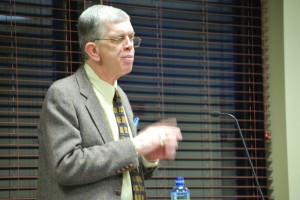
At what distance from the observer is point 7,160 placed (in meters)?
3.14

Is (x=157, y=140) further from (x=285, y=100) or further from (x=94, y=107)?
(x=285, y=100)

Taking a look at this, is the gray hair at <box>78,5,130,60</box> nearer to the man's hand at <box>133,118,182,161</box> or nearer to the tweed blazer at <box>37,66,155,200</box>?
the tweed blazer at <box>37,66,155,200</box>

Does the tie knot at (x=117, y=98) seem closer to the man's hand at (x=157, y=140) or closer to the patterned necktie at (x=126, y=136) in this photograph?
the patterned necktie at (x=126, y=136)

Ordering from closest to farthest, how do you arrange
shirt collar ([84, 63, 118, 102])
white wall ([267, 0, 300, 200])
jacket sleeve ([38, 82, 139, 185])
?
jacket sleeve ([38, 82, 139, 185]) → shirt collar ([84, 63, 118, 102]) → white wall ([267, 0, 300, 200])

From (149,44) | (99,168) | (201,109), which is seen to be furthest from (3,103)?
(99,168)

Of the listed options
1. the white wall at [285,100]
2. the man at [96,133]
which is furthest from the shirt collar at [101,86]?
the white wall at [285,100]

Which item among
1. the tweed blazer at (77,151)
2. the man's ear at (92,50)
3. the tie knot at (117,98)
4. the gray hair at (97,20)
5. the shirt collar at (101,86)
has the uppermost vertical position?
the gray hair at (97,20)

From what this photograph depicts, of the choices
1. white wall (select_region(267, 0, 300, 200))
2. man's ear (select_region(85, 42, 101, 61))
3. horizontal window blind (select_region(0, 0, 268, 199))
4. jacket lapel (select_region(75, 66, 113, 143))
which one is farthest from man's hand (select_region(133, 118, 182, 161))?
white wall (select_region(267, 0, 300, 200))

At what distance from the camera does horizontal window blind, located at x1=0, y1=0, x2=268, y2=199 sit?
3.16 m

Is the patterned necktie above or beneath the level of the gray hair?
beneath

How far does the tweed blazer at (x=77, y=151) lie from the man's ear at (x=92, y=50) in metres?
0.14

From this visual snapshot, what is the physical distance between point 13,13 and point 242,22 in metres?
1.56

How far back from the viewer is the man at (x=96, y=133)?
70.6 inches

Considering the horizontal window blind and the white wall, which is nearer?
the horizontal window blind
